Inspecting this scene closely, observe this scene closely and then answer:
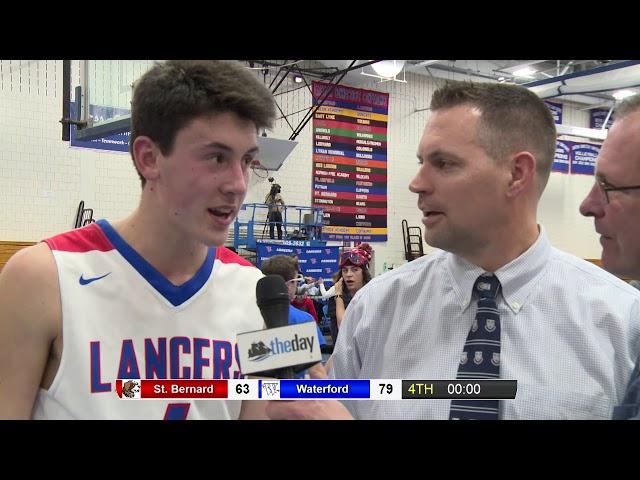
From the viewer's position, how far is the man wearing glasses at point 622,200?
1203 millimetres

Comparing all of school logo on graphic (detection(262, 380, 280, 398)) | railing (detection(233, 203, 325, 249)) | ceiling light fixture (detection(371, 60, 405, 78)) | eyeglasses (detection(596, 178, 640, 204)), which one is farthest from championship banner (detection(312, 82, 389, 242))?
school logo on graphic (detection(262, 380, 280, 398))

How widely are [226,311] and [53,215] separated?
7.07 m

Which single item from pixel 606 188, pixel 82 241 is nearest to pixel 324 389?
pixel 82 241

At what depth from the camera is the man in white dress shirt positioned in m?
1.23

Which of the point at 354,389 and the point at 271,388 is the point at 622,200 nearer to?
the point at 354,389

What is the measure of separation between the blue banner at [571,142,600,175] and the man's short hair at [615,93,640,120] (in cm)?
1111

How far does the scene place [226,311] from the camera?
1.31 meters

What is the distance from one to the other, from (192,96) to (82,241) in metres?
0.41

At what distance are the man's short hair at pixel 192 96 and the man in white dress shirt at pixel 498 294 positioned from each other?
441 mm

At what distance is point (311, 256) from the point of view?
25.8ft

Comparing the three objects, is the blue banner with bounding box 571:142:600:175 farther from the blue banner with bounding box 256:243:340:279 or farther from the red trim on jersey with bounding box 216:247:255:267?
the red trim on jersey with bounding box 216:247:255:267
